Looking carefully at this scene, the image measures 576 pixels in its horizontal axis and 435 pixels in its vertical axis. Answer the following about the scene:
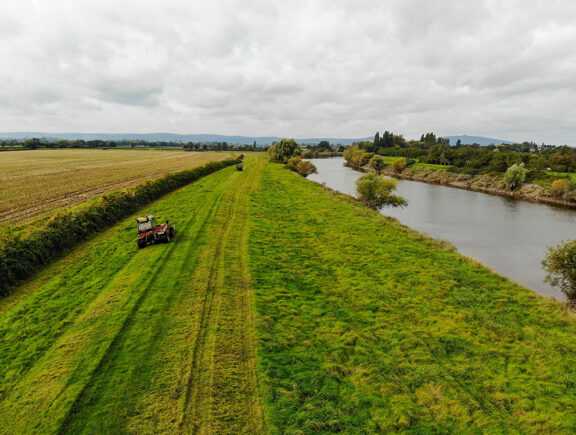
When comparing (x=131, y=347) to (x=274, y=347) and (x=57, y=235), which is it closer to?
(x=274, y=347)

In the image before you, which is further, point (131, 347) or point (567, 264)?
point (567, 264)

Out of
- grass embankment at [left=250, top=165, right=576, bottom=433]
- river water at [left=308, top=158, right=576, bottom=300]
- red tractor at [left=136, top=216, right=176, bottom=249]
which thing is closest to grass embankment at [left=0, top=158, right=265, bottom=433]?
grass embankment at [left=250, top=165, right=576, bottom=433]

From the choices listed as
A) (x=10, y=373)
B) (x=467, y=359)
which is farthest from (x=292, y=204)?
(x=10, y=373)

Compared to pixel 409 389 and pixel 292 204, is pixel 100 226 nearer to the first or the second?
pixel 292 204

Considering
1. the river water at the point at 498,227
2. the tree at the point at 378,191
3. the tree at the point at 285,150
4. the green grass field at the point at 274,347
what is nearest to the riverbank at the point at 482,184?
the river water at the point at 498,227

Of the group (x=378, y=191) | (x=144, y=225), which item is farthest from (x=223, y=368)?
(x=378, y=191)

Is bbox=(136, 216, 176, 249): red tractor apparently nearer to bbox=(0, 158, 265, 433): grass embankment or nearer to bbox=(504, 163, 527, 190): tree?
bbox=(0, 158, 265, 433): grass embankment
